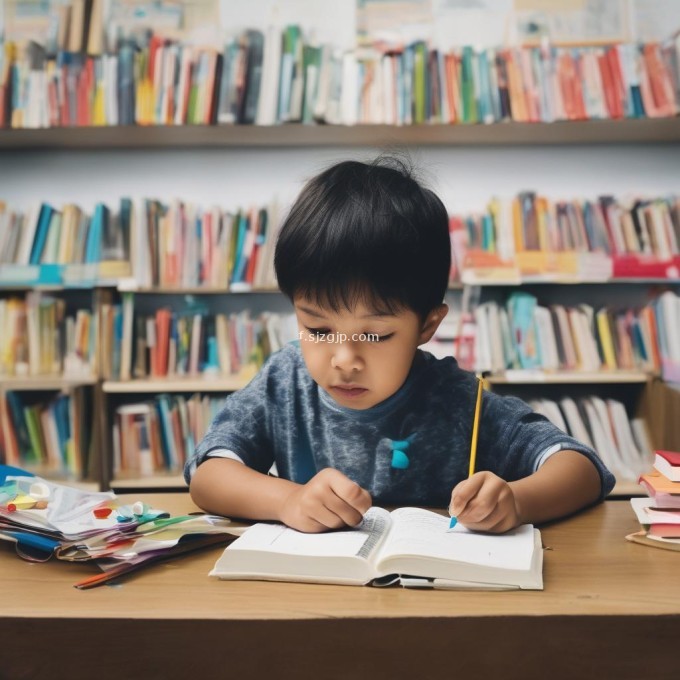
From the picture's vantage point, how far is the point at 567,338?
287 centimetres

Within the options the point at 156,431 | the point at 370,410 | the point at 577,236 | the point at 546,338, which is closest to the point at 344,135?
the point at 577,236

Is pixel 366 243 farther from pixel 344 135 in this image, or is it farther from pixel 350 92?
pixel 344 135

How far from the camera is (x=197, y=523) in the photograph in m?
0.93

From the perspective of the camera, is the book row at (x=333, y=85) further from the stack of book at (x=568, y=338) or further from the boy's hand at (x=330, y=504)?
the boy's hand at (x=330, y=504)

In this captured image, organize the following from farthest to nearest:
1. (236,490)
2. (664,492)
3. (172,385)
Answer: (172,385) → (236,490) → (664,492)

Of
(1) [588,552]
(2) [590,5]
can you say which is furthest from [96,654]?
(2) [590,5]

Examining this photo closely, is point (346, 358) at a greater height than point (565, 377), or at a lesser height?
greater

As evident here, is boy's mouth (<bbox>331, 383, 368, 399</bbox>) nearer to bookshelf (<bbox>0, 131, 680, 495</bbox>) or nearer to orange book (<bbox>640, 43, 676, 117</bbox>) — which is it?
bookshelf (<bbox>0, 131, 680, 495</bbox>)

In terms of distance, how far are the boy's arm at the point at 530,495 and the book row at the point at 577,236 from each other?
1.81 metres

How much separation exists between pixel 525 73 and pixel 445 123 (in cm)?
35

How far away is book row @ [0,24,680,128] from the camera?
276cm

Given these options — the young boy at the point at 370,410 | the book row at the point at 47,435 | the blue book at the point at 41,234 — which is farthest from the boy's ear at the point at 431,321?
the blue book at the point at 41,234

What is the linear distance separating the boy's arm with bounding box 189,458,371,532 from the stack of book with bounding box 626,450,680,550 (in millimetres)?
343

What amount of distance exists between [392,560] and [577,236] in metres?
2.35
